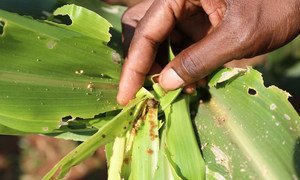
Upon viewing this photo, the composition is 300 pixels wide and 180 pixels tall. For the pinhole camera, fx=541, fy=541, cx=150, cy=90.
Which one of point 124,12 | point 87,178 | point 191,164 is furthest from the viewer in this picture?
point 87,178

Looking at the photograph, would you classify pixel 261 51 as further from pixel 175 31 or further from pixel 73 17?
pixel 73 17

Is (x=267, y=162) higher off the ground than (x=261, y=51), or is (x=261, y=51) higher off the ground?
(x=261, y=51)

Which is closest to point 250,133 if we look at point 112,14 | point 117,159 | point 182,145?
point 182,145

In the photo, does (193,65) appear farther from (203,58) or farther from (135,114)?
(135,114)

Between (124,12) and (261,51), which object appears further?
(124,12)

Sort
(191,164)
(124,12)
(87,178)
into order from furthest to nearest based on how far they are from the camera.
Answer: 1. (87,178)
2. (124,12)
3. (191,164)

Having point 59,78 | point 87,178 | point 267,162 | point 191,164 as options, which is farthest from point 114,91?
point 87,178

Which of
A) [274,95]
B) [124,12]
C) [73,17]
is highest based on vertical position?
[124,12]
